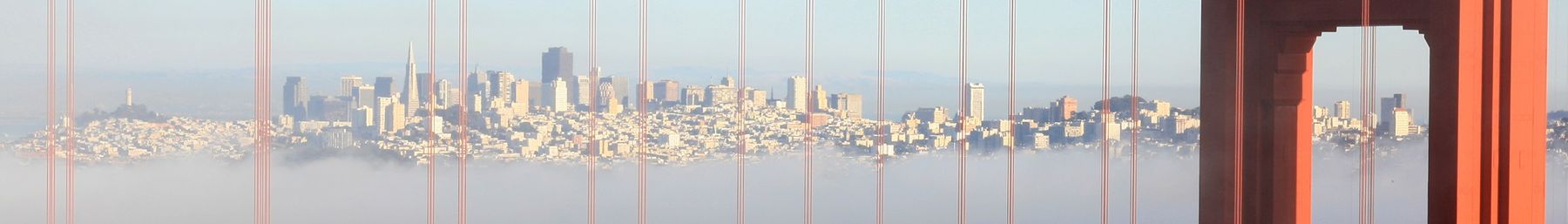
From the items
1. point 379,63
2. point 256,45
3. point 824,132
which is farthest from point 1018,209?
point 256,45

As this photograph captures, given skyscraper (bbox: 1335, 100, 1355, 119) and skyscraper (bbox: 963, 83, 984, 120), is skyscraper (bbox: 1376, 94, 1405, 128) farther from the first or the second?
skyscraper (bbox: 963, 83, 984, 120)

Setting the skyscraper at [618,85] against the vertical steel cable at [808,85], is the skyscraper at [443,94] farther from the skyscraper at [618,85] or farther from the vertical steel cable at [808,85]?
the vertical steel cable at [808,85]

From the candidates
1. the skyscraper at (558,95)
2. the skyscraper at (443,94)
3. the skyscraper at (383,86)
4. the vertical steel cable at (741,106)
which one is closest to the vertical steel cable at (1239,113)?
the vertical steel cable at (741,106)

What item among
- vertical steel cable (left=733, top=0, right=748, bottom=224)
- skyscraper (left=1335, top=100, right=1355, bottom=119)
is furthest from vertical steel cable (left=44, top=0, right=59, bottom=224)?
skyscraper (left=1335, top=100, right=1355, bottom=119)

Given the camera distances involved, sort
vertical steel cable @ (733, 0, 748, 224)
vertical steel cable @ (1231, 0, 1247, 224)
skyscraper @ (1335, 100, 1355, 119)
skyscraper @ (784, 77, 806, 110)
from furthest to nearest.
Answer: skyscraper @ (784, 77, 806, 110) → skyscraper @ (1335, 100, 1355, 119) → vertical steel cable @ (1231, 0, 1247, 224) → vertical steel cable @ (733, 0, 748, 224)

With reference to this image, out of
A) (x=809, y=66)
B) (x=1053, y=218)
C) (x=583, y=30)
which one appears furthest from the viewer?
(x=1053, y=218)

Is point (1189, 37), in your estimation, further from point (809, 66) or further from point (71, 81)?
point (71, 81)

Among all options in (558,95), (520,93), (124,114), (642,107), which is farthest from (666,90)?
(642,107)
